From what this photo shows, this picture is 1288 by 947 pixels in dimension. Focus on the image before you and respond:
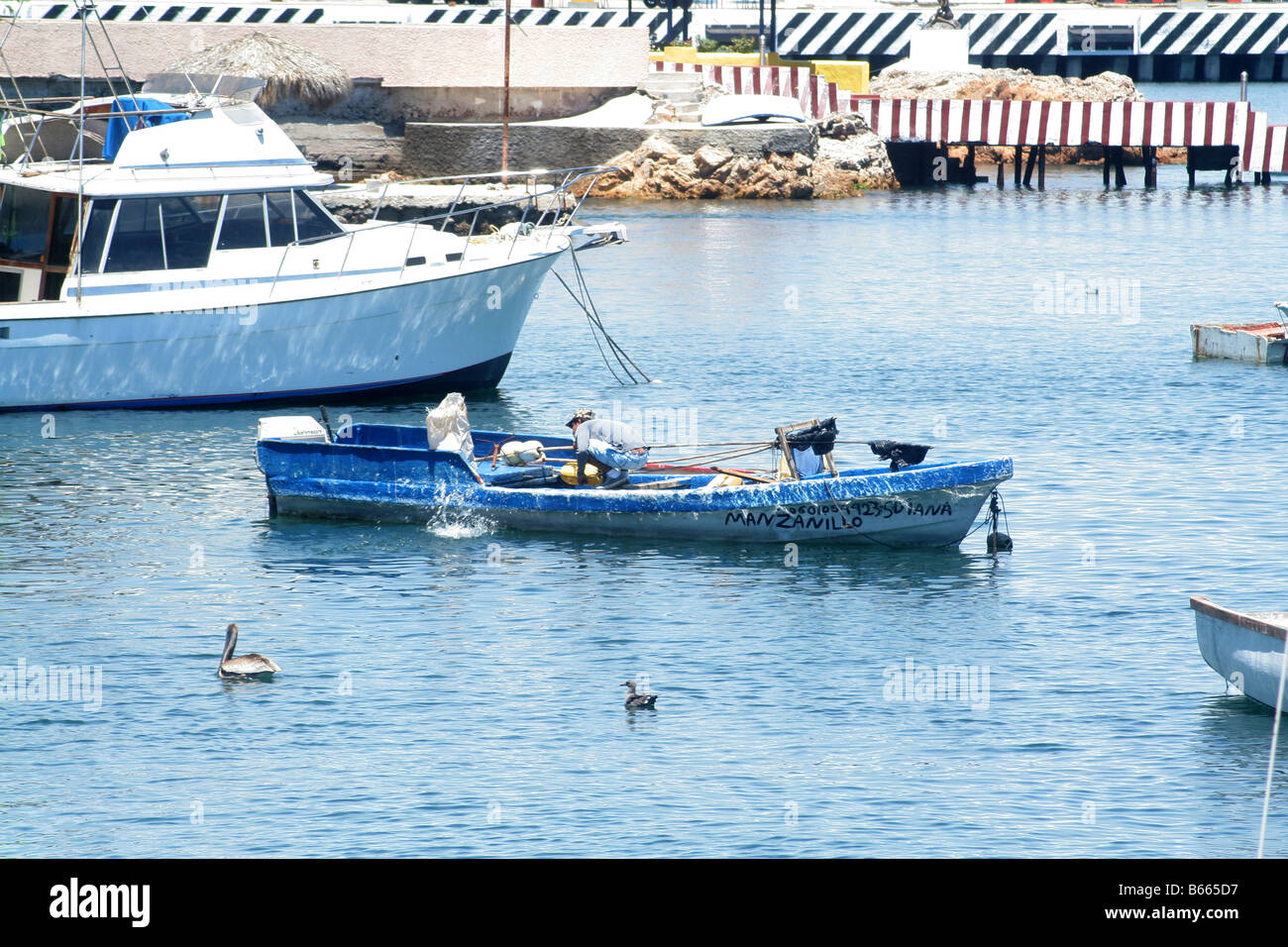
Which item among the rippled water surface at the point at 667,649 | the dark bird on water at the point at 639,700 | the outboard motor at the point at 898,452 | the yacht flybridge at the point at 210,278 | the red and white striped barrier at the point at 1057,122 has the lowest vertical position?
the rippled water surface at the point at 667,649

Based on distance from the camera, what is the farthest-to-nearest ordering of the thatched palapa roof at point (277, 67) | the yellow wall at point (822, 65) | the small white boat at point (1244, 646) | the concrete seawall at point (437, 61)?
the yellow wall at point (822, 65) < the concrete seawall at point (437, 61) < the thatched palapa roof at point (277, 67) < the small white boat at point (1244, 646)

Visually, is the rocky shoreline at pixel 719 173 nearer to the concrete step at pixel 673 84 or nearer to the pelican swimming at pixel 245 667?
the concrete step at pixel 673 84

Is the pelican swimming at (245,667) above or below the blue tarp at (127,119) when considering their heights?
below

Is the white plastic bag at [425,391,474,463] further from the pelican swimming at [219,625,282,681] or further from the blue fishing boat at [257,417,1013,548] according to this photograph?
the pelican swimming at [219,625,282,681]

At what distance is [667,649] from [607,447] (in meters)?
4.60

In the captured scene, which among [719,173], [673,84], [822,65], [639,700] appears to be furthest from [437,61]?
[639,700]

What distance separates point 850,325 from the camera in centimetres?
3781

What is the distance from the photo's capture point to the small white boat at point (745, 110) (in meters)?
64.0

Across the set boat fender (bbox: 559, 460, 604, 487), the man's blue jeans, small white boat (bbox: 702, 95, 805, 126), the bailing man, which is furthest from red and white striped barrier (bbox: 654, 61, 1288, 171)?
the man's blue jeans

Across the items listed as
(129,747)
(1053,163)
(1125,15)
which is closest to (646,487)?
(129,747)

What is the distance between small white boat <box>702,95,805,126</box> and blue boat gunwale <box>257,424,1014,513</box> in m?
43.4

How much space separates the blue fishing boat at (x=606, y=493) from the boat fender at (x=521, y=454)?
2 centimetres

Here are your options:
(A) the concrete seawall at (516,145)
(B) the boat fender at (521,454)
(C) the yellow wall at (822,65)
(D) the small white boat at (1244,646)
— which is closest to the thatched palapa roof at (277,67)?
(A) the concrete seawall at (516,145)

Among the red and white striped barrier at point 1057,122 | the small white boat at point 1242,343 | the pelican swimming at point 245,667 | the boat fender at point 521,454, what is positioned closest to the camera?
the pelican swimming at point 245,667
